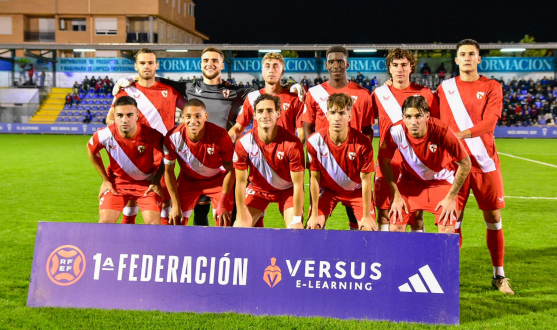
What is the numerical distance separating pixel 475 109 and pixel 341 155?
4.23 feet

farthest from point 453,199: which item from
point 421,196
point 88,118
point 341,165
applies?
point 88,118

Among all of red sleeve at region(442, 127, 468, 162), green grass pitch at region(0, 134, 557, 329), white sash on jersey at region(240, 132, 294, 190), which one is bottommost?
green grass pitch at region(0, 134, 557, 329)

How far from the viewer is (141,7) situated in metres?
44.4

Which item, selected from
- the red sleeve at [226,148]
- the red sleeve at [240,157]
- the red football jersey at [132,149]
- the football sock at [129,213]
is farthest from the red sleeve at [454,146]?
the football sock at [129,213]

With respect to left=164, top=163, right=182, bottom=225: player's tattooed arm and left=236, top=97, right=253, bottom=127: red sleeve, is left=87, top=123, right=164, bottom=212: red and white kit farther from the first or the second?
left=236, top=97, right=253, bottom=127: red sleeve

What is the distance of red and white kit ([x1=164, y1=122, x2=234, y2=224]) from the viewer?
4.58 metres

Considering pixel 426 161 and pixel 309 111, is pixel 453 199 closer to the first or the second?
pixel 426 161

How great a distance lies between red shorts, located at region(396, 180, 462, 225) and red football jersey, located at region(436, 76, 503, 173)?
15.5 inches

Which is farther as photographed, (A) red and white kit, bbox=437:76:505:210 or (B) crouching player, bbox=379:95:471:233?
(A) red and white kit, bbox=437:76:505:210

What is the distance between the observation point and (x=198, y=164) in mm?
4699

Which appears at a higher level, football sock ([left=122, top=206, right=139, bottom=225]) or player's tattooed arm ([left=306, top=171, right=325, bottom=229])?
player's tattooed arm ([left=306, top=171, right=325, bottom=229])

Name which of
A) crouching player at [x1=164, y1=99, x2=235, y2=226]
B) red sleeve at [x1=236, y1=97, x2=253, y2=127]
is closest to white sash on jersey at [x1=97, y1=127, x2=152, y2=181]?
crouching player at [x1=164, y1=99, x2=235, y2=226]

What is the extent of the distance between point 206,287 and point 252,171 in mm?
1317

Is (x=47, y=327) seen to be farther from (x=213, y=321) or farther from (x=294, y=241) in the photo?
(x=294, y=241)
